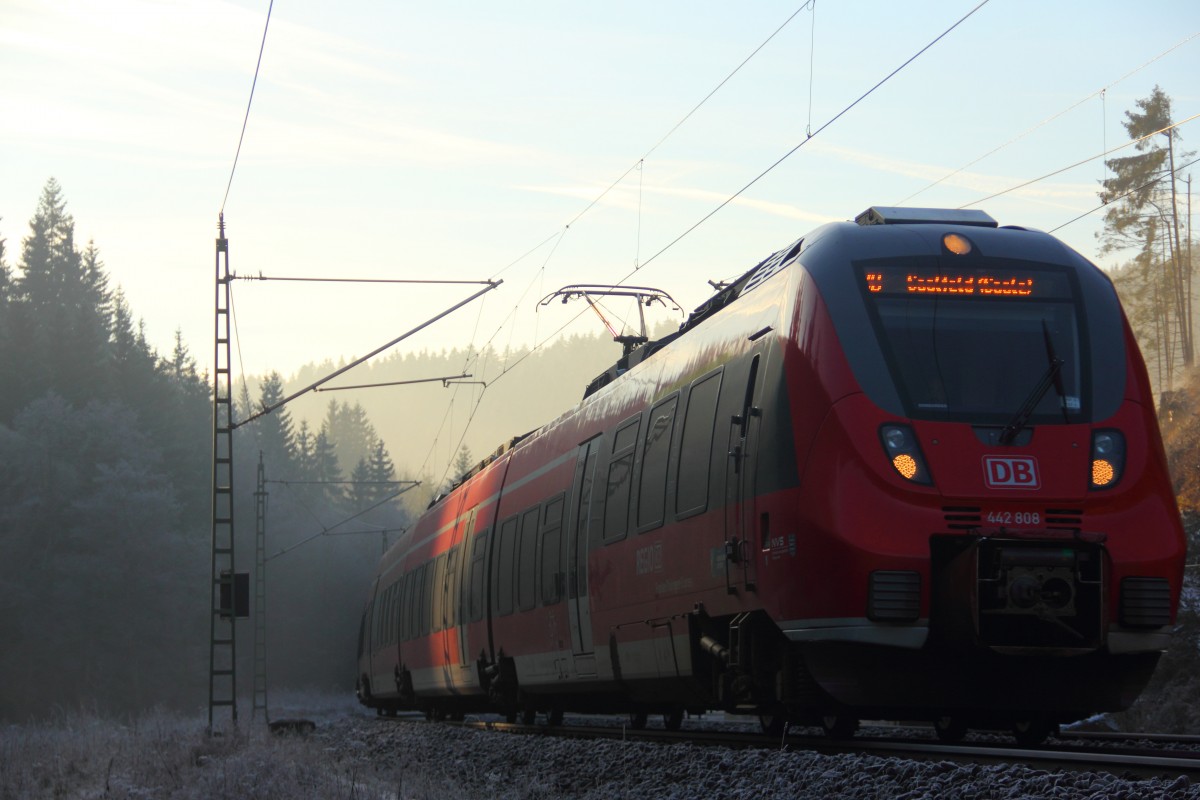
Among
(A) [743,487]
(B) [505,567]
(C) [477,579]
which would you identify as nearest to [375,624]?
(C) [477,579]

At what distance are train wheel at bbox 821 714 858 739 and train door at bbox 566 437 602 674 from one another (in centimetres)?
368

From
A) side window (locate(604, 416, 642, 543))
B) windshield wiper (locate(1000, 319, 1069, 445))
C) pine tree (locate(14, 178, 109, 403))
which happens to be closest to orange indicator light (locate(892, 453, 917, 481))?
windshield wiper (locate(1000, 319, 1069, 445))

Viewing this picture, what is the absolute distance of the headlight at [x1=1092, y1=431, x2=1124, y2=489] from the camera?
9.16 meters

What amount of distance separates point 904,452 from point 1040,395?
102 cm

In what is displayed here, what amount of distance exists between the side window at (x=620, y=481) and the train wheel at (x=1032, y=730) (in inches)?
162

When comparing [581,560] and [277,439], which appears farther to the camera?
[277,439]

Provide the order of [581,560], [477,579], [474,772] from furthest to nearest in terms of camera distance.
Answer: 1. [477,579]
2. [581,560]
3. [474,772]

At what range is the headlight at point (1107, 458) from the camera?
916 cm

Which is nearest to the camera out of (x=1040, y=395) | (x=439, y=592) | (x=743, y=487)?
(x=1040, y=395)

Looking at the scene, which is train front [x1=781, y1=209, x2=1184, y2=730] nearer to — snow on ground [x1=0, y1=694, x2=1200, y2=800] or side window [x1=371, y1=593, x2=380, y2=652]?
snow on ground [x1=0, y1=694, x2=1200, y2=800]

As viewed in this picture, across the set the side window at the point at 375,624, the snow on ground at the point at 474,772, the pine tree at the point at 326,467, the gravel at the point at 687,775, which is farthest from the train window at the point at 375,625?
the pine tree at the point at 326,467

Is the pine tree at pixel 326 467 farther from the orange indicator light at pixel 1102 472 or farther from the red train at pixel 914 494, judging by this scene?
the orange indicator light at pixel 1102 472

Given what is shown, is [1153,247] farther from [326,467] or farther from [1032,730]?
[326,467]

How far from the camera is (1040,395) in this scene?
936cm
